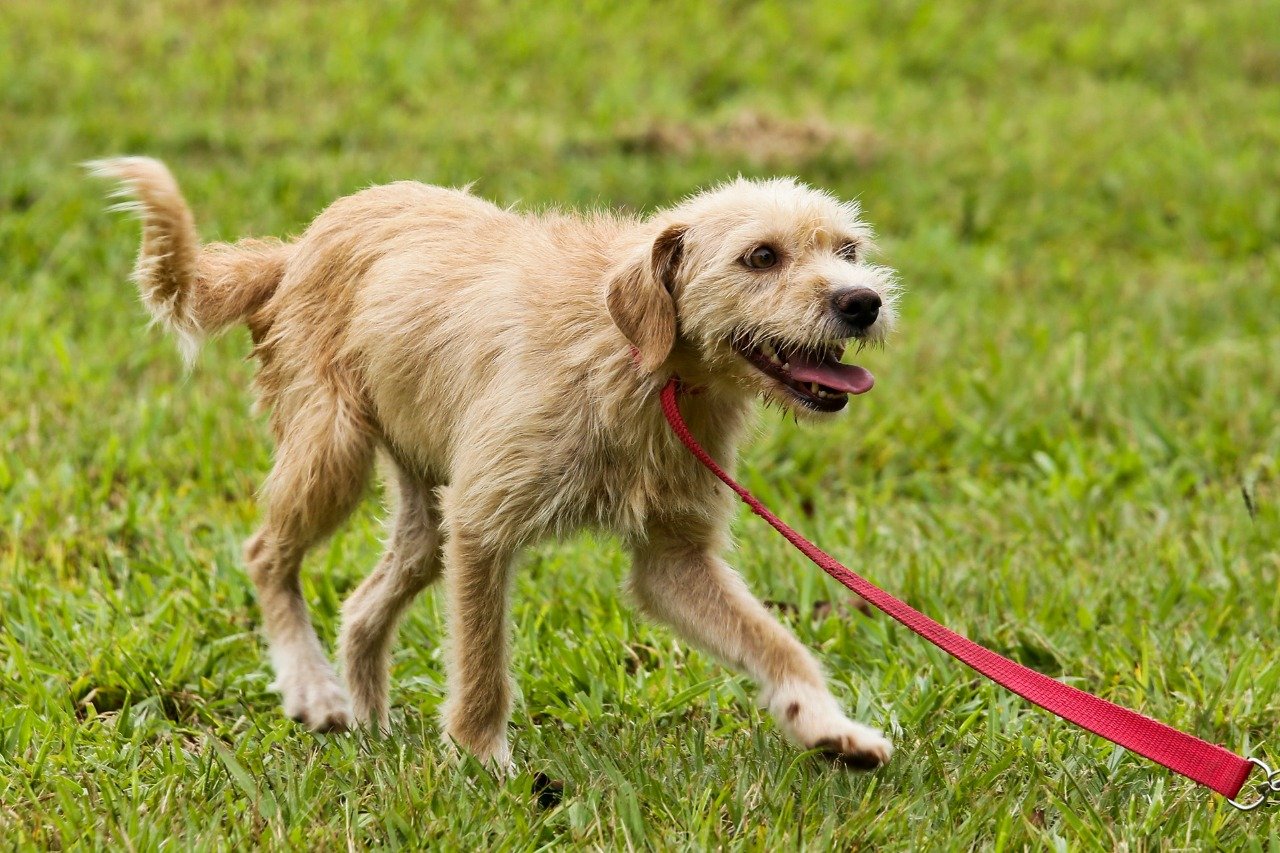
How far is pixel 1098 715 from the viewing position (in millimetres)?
3488

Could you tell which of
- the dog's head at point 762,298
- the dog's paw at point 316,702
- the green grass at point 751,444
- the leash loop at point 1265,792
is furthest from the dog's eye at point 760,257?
the dog's paw at point 316,702

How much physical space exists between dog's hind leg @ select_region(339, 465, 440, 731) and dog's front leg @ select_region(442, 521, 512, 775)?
0.55 meters

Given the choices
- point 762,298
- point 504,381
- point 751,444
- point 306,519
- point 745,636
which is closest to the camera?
point 762,298

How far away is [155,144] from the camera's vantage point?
33.0 ft

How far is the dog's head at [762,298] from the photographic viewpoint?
3.51 m

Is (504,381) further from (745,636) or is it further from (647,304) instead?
(745,636)

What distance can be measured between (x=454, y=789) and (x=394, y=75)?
8.83 m

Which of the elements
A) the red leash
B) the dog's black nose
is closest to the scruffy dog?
the dog's black nose

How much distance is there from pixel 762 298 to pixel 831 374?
0.79 feet

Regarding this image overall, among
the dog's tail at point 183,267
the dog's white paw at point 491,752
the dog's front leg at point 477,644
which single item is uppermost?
the dog's tail at point 183,267

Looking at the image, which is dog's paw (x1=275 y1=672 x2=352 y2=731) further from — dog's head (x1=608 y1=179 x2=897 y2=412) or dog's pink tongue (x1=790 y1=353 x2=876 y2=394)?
dog's pink tongue (x1=790 y1=353 x2=876 y2=394)

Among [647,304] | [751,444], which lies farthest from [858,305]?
[751,444]

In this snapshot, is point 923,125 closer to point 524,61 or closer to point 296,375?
point 524,61

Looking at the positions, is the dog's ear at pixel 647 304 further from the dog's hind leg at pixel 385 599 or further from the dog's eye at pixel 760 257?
the dog's hind leg at pixel 385 599
